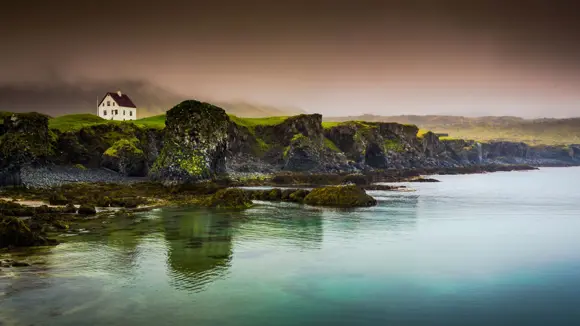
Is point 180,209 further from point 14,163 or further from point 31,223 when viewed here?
point 14,163

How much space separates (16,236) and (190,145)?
53582mm

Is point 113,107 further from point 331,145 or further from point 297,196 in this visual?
point 297,196

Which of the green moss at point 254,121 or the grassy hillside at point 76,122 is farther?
the green moss at point 254,121

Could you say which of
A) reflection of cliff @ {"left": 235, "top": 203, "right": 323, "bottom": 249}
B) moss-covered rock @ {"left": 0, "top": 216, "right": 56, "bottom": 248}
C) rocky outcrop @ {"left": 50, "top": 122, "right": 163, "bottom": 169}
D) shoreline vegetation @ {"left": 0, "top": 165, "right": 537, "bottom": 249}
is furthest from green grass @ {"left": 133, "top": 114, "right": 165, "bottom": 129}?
moss-covered rock @ {"left": 0, "top": 216, "right": 56, "bottom": 248}

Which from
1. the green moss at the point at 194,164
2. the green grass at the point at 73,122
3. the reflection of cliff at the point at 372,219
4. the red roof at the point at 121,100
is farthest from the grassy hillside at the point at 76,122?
the reflection of cliff at the point at 372,219

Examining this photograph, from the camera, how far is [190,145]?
8494 cm

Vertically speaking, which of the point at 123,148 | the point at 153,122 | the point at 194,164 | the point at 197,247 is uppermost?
the point at 153,122

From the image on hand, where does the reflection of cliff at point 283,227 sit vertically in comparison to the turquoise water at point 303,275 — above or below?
above

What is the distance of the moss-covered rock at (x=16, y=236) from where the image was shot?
31656mm

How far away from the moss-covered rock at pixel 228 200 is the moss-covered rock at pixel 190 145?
2171cm

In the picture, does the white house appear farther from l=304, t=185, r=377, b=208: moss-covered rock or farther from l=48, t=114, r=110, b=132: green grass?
l=304, t=185, r=377, b=208: moss-covered rock

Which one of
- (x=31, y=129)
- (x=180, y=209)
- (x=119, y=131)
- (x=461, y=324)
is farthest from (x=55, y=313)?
(x=119, y=131)

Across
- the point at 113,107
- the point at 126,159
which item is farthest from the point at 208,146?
the point at 113,107

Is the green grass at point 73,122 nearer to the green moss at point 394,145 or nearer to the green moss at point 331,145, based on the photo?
the green moss at point 331,145
